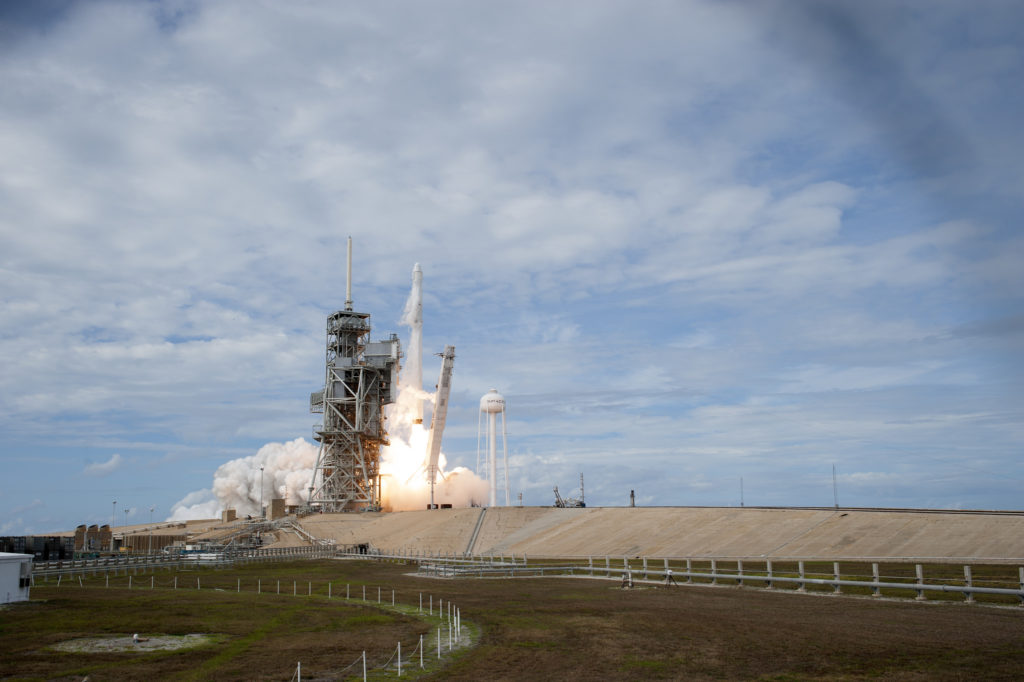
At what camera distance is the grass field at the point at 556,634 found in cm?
1859

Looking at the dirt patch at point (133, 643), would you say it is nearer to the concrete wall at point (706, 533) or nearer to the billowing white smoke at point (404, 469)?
the concrete wall at point (706, 533)

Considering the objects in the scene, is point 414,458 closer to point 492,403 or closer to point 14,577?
point 492,403

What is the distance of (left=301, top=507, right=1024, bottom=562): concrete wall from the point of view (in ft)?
130

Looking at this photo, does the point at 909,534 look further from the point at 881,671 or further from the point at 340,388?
the point at 340,388

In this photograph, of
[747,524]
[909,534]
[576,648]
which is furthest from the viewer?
[747,524]

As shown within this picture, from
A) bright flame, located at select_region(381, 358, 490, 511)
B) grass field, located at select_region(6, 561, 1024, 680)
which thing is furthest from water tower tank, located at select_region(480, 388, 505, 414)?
grass field, located at select_region(6, 561, 1024, 680)

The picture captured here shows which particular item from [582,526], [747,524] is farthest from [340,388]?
[747,524]

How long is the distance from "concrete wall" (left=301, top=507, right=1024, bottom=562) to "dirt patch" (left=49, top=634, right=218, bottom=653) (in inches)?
1196

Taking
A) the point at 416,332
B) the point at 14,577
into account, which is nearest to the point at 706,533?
the point at 14,577

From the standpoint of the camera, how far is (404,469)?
361 feet

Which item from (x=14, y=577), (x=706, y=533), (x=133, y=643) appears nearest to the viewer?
(x=133, y=643)

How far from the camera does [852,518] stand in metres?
47.6

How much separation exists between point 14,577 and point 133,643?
14035 millimetres

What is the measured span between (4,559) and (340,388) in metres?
73.9
